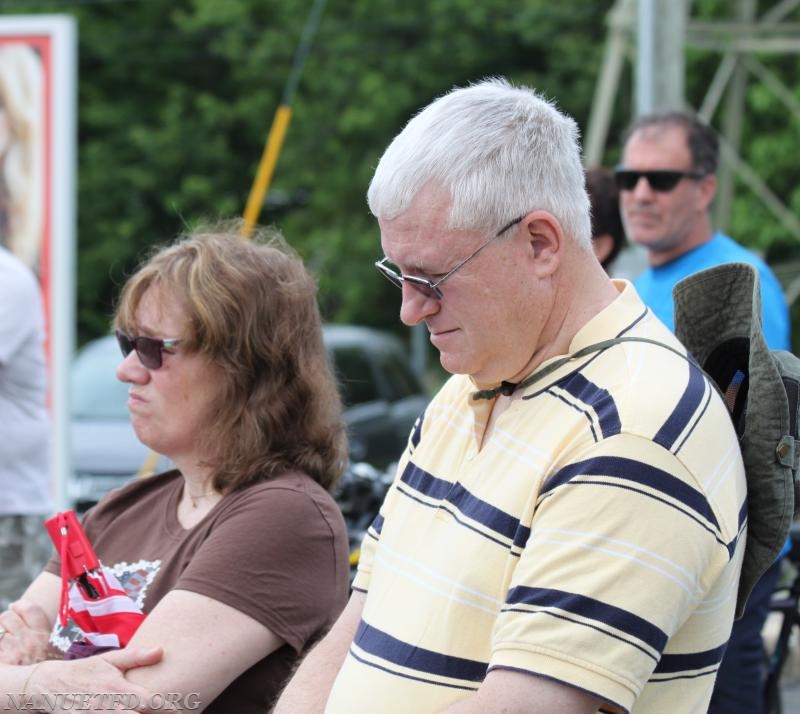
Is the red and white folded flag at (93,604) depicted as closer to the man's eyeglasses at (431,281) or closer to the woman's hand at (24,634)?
the woman's hand at (24,634)

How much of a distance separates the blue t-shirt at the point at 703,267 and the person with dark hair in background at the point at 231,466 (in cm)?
135

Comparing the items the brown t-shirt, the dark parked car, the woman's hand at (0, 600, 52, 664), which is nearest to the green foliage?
the dark parked car

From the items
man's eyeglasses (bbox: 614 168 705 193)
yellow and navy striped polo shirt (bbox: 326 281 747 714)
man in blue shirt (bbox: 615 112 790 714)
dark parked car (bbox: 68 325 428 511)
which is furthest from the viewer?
dark parked car (bbox: 68 325 428 511)

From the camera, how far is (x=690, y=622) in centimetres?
162

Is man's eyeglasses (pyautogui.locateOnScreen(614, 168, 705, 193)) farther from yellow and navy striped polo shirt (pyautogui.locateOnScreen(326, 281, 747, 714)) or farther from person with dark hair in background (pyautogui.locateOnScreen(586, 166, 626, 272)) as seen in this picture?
yellow and navy striped polo shirt (pyautogui.locateOnScreen(326, 281, 747, 714))

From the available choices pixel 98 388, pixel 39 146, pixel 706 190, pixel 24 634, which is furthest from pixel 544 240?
pixel 98 388

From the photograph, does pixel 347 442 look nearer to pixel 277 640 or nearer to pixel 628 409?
pixel 277 640

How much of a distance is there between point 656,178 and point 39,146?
290 cm

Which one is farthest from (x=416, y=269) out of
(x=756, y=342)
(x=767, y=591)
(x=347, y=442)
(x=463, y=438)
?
(x=767, y=591)

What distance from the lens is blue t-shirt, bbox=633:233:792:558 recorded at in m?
3.59

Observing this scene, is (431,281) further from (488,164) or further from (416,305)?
(488,164)

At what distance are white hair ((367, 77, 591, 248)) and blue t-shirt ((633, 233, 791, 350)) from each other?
6.27 feet

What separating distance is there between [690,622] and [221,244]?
4.57ft

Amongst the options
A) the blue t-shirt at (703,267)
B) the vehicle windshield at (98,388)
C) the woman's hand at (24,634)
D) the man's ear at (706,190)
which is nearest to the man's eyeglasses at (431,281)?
the woman's hand at (24,634)
